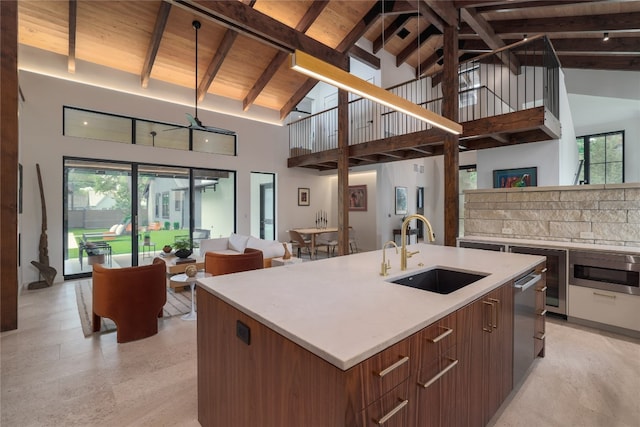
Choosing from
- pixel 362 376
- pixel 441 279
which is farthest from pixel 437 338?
pixel 441 279

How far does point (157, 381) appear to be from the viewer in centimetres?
222

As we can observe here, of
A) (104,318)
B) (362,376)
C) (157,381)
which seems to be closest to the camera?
(362,376)

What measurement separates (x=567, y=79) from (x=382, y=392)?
30.1 ft

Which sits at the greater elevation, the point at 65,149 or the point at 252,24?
the point at 252,24

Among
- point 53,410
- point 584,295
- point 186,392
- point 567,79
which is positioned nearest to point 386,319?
point 186,392

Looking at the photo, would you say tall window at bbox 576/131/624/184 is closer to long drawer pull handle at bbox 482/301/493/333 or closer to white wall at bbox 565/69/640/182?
white wall at bbox 565/69/640/182

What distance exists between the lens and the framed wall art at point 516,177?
18.2ft

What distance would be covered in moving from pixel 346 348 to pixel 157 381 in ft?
6.91

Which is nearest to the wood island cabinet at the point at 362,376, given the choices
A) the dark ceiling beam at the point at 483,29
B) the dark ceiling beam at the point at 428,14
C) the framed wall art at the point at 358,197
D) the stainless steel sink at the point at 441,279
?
the stainless steel sink at the point at 441,279

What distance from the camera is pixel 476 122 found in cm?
473

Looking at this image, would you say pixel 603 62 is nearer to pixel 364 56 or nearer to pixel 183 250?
pixel 364 56

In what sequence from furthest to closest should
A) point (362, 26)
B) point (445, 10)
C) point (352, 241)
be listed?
point (352, 241), point (362, 26), point (445, 10)

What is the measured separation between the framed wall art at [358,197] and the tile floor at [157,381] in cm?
596

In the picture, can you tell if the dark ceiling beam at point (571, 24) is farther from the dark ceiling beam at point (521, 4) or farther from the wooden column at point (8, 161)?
the wooden column at point (8, 161)
